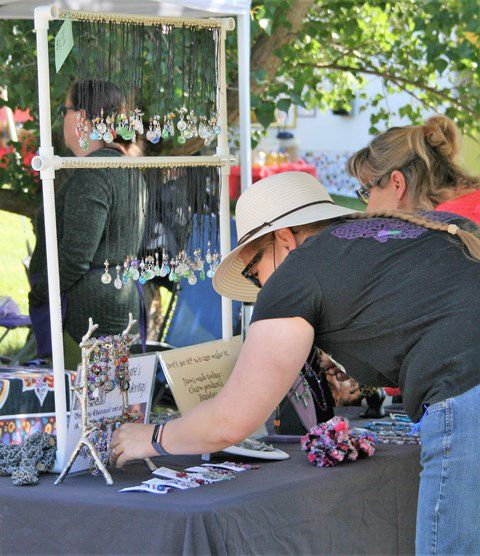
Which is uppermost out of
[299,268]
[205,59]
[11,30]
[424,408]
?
[11,30]

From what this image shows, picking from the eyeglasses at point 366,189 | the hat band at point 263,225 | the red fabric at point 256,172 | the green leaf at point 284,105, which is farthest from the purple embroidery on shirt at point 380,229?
the red fabric at point 256,172

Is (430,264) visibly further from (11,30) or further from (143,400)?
(11,30)

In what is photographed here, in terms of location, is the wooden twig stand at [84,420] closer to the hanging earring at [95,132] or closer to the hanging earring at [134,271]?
the hanging earring at [134,271]

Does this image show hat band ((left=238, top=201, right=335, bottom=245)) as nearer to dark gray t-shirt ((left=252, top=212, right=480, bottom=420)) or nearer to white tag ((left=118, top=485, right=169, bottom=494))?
dark gray t-shirt ((left=252, top=212, right=480, bottom=420))

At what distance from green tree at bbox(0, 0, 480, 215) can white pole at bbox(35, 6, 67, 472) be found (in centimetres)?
159

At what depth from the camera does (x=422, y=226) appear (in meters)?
1.74

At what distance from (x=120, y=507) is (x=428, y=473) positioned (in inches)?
20.8

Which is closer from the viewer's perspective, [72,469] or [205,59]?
[72,469]

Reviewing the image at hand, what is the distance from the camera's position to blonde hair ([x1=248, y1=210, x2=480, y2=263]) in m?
1.70

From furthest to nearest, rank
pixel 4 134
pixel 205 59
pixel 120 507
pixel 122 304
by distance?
1. pixel 4 134
2. pixel 122 304
3. pixel 205 59
4. pixel 120 507

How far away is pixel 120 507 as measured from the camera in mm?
1618

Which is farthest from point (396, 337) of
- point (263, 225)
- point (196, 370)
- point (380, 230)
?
point (196, 370)

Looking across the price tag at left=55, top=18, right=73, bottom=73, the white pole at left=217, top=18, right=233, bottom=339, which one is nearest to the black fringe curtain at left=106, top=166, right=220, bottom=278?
the white pole at left=217, top=18, right=233, bottom=339

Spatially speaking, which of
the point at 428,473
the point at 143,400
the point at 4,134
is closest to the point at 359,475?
the point at 428,473
